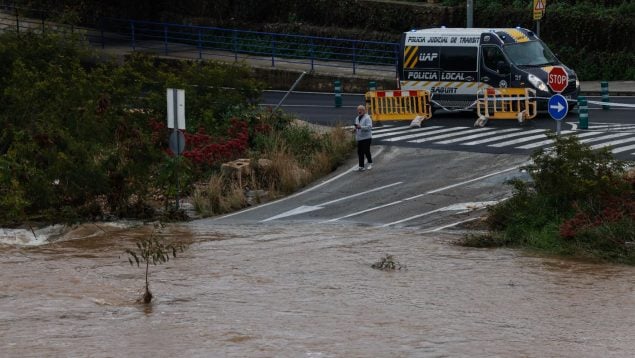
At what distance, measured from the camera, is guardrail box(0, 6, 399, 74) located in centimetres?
4409

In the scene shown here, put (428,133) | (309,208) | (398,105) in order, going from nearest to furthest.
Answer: (309,208) → (428,133) → (398,105)

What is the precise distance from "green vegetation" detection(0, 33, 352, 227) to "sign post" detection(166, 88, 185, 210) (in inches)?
18.1

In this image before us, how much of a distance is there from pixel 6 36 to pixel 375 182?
11.8 meters

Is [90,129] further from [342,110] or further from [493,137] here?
[342,110]

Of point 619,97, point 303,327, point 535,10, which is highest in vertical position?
point 535,10

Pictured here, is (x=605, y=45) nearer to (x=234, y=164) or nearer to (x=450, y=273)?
(x=234, y=164)

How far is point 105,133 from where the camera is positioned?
25.9 m

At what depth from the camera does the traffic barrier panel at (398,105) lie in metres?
33.0

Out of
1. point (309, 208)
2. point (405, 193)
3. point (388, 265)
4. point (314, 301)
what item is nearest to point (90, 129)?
point (309, 208)

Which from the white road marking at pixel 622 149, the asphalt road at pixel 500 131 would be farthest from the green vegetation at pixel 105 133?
the white road marking at pixel 622 149

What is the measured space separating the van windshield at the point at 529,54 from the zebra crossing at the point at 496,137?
2.36 metres

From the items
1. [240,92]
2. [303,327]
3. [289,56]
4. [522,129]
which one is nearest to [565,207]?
[303,327]

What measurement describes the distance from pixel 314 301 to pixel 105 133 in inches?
436

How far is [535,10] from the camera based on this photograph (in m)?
36.2
